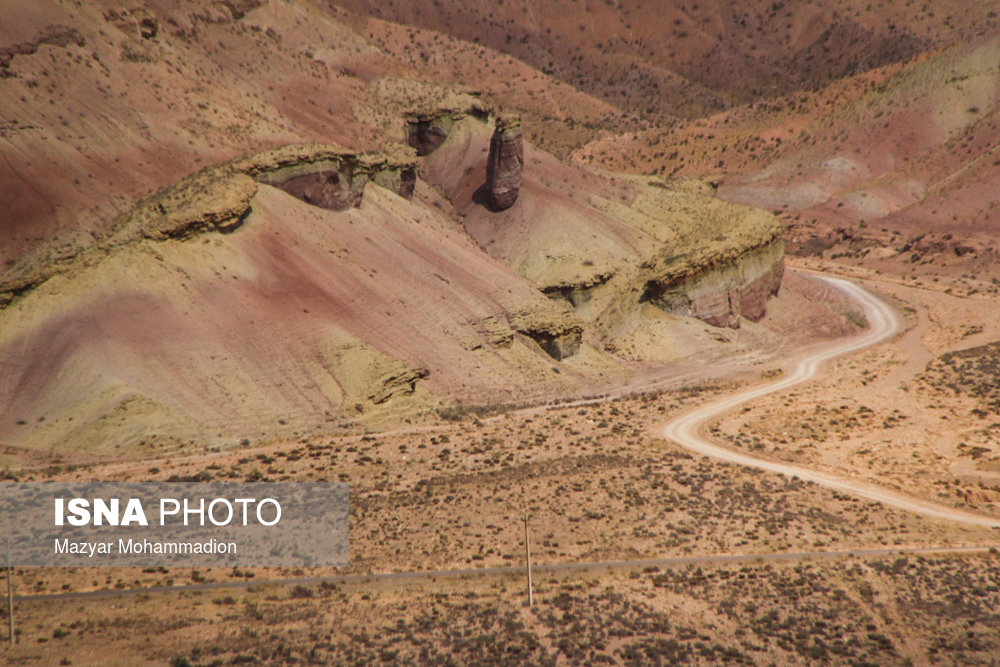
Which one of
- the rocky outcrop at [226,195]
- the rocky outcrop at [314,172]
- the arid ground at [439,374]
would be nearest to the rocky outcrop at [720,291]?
the arid ground at [439,374]

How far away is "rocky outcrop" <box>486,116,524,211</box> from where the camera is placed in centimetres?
5322

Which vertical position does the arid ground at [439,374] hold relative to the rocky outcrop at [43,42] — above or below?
below

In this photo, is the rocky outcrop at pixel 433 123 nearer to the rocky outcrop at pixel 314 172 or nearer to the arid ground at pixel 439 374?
the arid ground at pixel 439 374

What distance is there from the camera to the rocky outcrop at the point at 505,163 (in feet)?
175

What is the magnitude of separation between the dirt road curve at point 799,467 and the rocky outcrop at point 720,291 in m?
4.36

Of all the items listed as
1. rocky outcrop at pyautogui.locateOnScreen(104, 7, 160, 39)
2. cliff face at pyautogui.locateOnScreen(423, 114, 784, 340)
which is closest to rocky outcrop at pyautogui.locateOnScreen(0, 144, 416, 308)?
cliff face at pyautogui.locateOnScreen(423, 114, 784, 340)

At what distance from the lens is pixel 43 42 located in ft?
138

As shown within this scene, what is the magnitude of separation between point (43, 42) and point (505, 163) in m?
22.2

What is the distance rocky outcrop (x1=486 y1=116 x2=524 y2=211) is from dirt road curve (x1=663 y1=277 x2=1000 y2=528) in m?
16.3

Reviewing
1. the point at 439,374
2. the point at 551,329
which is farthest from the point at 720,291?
the point at 439,374

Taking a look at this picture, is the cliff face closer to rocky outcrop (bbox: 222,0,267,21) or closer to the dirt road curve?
the dirt road curve

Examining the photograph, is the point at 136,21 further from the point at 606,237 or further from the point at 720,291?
the point at 720,291

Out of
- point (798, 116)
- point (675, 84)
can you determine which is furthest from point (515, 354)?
point (675, 84)

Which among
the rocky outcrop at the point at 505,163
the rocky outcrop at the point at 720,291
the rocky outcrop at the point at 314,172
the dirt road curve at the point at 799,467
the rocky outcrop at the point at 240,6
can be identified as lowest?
the dirt road curve at the point at 799,467
